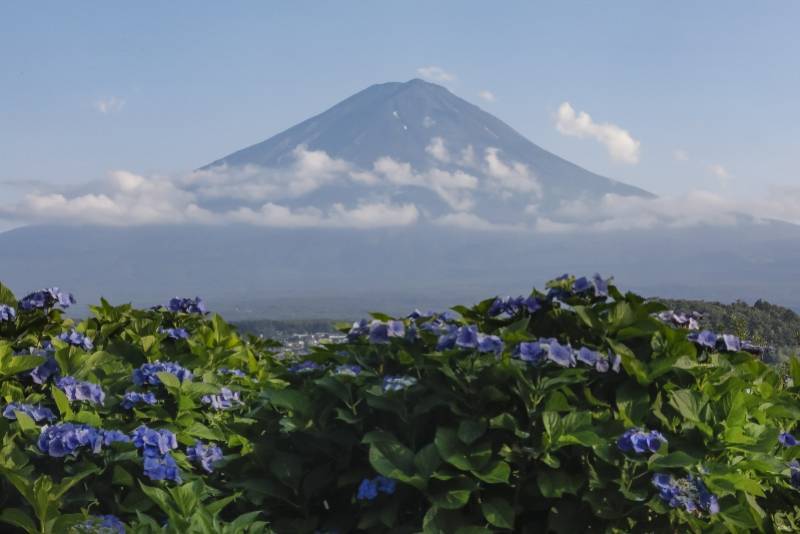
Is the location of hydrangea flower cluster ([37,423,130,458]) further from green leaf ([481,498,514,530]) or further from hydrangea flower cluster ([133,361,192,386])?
green leaf ([481,498,514,530])

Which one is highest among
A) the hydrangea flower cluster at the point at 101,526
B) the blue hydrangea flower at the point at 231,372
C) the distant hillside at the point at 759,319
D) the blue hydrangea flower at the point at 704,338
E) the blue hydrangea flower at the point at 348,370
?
the blue hydrangea flower at the point at 704,338

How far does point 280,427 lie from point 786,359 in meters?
10.4

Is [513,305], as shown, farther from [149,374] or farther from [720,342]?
[149,374]

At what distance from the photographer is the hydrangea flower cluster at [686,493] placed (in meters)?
4.81

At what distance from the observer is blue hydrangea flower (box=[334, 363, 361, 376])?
5.29 metres

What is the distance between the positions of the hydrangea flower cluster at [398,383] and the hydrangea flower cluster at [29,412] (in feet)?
6.93

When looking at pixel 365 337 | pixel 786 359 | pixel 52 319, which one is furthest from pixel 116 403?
pixel 786 359

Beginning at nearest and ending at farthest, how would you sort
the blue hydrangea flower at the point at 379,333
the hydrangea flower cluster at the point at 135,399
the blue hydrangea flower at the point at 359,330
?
the blue hydrangea flower at the point at 379,333 < the blue hydrangea flower at the point at 359,330 < the hydrangea flower cluster at the point at 135,399

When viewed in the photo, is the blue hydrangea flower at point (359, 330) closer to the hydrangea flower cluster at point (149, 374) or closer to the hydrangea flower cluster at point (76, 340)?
the hydrangea flower cluster at point (149, 374)

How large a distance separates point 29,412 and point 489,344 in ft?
9.15

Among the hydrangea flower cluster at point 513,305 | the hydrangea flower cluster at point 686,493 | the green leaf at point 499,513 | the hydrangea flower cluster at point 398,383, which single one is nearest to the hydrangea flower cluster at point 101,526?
the hydrangea flower cluster at point 398,383

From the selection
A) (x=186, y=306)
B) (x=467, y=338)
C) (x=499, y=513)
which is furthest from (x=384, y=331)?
(x=186, y=306)

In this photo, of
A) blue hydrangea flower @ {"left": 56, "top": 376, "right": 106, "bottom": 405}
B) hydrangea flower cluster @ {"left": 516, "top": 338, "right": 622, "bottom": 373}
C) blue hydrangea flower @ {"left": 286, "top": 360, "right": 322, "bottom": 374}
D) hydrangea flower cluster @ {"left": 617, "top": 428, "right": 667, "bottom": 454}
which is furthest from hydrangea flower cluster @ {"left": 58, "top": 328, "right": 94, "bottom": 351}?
hydrangea flower cluster @ {"left": 617, "top": 428, "right": 667, "bottom": 454}

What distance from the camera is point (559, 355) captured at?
16.4ft
